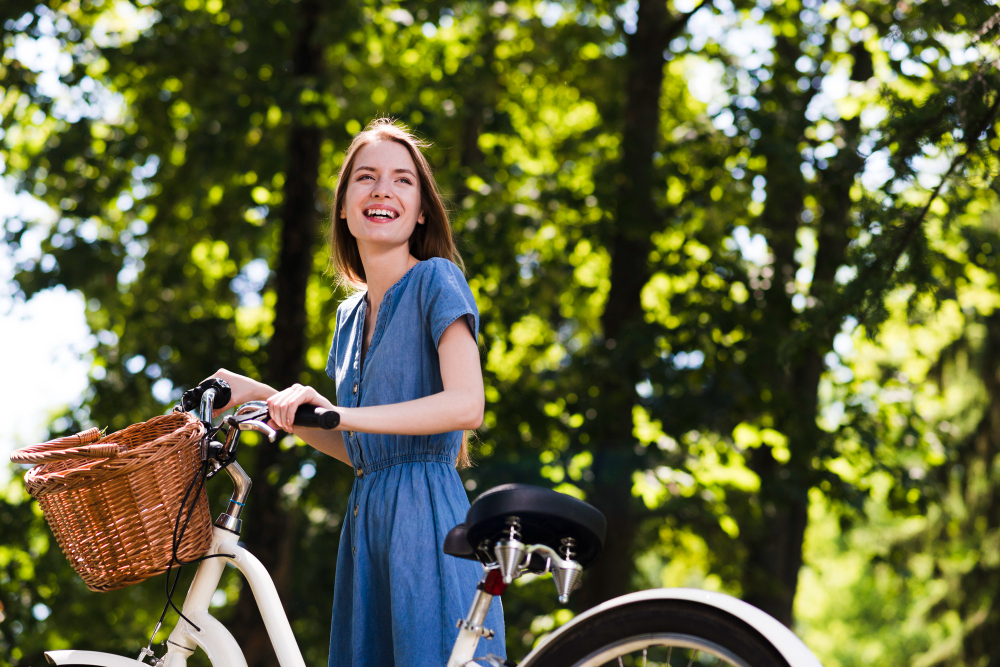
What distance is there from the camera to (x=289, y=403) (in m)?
1.82

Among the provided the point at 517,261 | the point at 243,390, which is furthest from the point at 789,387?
the point at 243,390

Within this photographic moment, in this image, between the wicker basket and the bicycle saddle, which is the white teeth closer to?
the wicker basket

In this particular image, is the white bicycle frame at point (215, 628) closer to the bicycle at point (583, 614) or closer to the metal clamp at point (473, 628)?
the bicycle at point (583, 614)

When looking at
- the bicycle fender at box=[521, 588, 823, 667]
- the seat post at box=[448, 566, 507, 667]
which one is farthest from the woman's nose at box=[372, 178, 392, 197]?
the bicycle fender at box=[521, 588, 823, 667]

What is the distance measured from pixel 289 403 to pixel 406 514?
41 centimetres

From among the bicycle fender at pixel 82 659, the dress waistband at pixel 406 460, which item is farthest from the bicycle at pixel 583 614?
the bicycle fender at pixel 82 659

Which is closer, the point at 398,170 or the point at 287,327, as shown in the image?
the point at 398,170

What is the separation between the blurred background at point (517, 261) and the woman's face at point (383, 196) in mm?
3646

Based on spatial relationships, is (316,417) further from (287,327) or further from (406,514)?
(287,327)

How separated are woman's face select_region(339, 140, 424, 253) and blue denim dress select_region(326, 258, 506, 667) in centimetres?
15

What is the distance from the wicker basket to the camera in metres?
1.84

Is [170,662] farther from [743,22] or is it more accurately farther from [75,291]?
[743,22]

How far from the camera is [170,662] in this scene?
2.09 metres

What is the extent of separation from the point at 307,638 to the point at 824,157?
15.8ft
